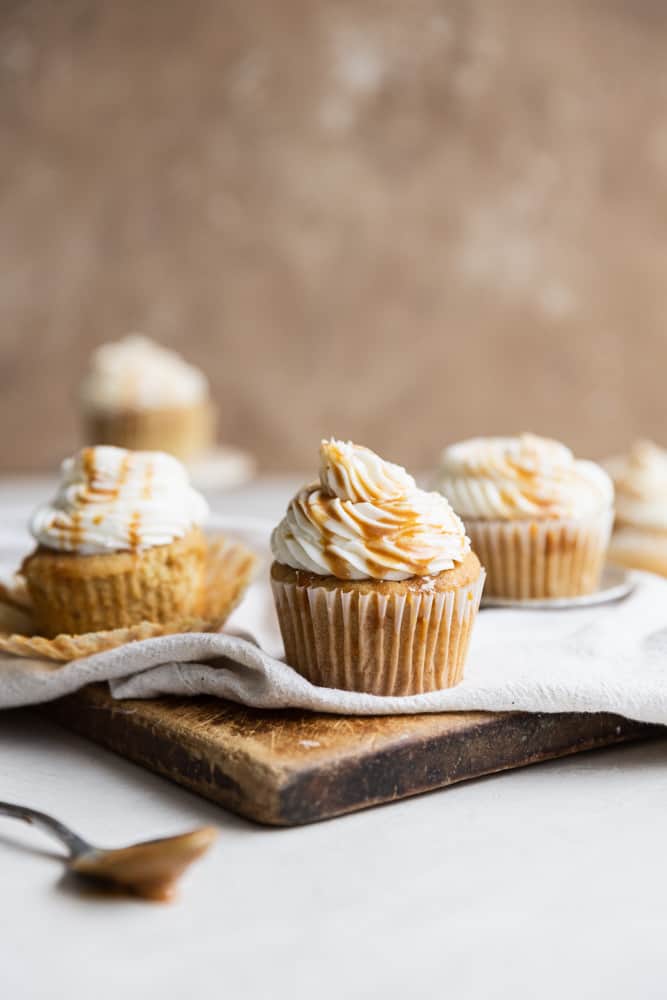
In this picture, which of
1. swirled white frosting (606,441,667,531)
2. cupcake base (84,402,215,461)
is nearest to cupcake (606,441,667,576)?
swirled white frosting (606,441,667,531)

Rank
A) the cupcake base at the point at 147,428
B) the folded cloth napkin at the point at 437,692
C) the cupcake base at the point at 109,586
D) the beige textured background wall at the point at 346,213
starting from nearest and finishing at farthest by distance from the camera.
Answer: the folded cloth napkin at the point at 437,692 → the cupcake base at the point at 109,586 → the cupcake base at the point at 147,428 → the beige textured background wall at the point at 346,213

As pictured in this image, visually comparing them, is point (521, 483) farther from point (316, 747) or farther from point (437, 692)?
point (316, 747)

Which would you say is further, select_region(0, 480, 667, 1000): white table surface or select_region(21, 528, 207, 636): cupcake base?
select_region(21, 528, 207, 636): cupcake base

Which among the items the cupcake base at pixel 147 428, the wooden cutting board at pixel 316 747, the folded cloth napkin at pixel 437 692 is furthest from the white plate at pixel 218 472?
the wooden cutting board at pixel 316 747

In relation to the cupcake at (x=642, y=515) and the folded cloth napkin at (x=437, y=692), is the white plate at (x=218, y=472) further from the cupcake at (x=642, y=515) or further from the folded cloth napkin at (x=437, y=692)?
the folded cloth napkin at (x=437, y=692)

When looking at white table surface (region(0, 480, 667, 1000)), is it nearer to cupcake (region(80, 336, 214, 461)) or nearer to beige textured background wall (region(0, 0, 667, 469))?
cupcake (region(80, 336, 214, 461))

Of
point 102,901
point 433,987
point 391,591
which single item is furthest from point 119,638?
point 433,987
